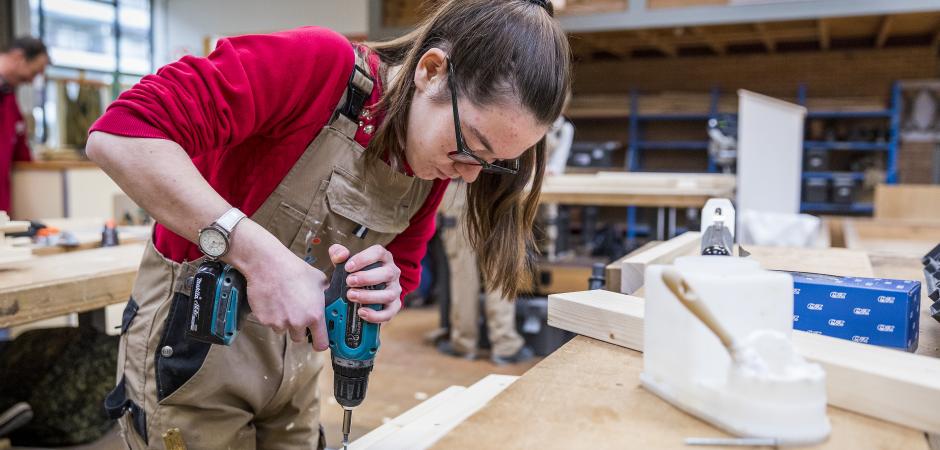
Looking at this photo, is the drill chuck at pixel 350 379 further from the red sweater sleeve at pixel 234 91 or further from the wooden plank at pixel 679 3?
the wooden plank at pixel 679 3

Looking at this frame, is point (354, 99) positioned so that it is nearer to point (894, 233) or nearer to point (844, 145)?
point (894, 233)

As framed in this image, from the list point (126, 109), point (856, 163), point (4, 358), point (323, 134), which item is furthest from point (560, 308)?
point (856, 163)

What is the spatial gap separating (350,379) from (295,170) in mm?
394

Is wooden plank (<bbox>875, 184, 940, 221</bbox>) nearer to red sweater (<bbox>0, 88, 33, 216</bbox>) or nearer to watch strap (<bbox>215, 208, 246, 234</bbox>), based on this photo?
watch strap (<bbox>215, 208, 246, 234</bbox>)

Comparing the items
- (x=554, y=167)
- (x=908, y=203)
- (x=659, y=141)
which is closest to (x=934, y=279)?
(x=554, y=167)

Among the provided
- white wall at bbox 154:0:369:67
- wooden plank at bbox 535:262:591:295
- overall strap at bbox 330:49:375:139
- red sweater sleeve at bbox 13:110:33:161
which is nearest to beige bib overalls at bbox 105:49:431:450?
overall strap at bbox 330:49:375:139

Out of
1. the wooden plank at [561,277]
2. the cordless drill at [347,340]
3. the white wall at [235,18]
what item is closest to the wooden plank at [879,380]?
the cordless drill at [347,340]

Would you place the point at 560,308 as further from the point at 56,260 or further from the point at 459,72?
the point at 56,260

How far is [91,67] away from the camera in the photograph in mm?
9586

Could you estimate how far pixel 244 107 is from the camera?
1.12 m

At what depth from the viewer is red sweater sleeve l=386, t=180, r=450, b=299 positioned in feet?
5.22

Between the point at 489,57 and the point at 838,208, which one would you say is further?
the point at 838,208

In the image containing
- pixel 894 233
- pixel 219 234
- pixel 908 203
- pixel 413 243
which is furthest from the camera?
pixel 908 203

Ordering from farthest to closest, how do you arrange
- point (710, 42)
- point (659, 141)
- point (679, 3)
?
1. point (659, 141)
2. point (710, 42)
3. point (679, 3)
